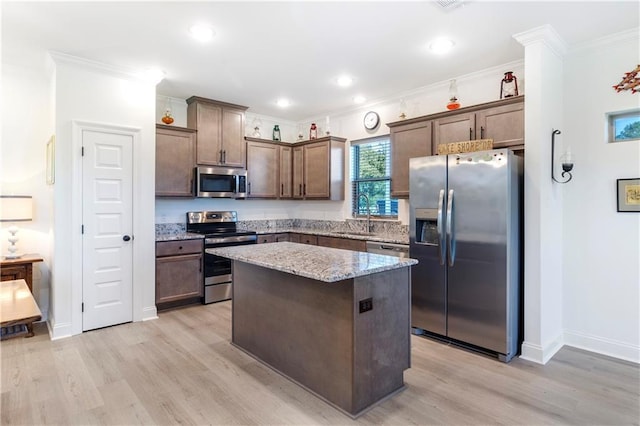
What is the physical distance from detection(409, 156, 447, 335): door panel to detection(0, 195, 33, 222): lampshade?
3.91 metres

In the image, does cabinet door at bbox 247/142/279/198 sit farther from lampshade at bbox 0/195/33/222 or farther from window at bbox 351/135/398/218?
lampshade at bbox 0/195/33/222

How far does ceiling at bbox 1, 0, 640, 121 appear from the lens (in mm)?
2650

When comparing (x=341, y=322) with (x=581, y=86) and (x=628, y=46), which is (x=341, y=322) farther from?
(x=628, y=46)

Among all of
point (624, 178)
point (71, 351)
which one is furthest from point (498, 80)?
point (71, 351)

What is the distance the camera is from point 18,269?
358 centimetres

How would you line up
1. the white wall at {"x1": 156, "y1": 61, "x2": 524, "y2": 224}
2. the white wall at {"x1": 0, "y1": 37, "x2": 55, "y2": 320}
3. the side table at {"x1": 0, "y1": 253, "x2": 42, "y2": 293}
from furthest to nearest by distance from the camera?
the white wall at {"x1": 156, "y1": 61, "x2": 524, "y2": 224}, the white wall at {"x1": 0, "y1": 37, "x2": 55, "y2": 320}, the side table at {"x1": 0, "y1": 253, "x2": 42, "y2": 293}

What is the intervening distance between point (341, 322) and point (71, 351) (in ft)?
8.34

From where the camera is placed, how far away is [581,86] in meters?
3.26

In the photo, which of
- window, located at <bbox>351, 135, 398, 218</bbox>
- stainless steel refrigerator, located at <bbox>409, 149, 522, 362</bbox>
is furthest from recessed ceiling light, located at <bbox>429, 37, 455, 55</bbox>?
window, located at <bbox>351, 135, 398, 218</bbox>

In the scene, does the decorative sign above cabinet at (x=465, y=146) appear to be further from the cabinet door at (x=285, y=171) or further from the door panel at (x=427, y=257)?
the cabinet door at (x=285, y=171)

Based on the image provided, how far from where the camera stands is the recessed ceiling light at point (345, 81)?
161 inches

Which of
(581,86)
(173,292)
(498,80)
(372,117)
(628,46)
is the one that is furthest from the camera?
(372,117)

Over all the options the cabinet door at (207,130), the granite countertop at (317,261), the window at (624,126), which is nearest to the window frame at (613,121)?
the window at (624,126)

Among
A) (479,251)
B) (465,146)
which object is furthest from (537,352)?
(465,146)
